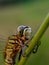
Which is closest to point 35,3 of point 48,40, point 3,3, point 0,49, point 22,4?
point 22,4

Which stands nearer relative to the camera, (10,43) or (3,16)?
(10,43)

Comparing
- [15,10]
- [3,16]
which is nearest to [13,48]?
[3,16]

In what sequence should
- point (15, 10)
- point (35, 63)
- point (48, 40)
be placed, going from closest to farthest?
point (35, 63) < point (48, 40) < point (15, 10)

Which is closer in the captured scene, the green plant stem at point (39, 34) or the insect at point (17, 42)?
the green plant stem at point (39, 34)

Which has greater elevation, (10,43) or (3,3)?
(3,3)

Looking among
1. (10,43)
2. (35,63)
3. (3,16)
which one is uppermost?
(3,16)

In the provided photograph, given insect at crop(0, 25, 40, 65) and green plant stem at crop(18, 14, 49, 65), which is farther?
insect at crop(0, 25, 40, 65)

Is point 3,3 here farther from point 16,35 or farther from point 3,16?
point 16,35

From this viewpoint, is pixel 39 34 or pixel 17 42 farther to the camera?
pixel 17 42

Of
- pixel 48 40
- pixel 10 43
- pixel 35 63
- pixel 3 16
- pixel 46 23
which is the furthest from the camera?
pixel 3 16
